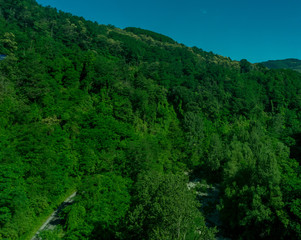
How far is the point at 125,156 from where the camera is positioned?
26953 millimetres

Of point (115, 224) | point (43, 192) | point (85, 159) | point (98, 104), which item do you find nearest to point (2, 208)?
point (43, 192)

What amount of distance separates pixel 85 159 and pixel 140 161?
281 inches

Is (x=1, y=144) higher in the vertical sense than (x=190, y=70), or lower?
lower

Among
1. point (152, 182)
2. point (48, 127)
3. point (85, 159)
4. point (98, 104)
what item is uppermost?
point (98, 104)

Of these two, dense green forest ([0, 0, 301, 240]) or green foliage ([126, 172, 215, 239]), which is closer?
green foliage ([126, 172, 215, 239])

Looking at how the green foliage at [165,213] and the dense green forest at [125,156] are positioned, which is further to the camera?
the dense green forest at [125,156]

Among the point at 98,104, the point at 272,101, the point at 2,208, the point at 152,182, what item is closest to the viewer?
the point at 152,182

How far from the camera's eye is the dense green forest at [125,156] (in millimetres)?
16359

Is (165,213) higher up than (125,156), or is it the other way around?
(125,156)

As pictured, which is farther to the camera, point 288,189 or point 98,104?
point 98,104

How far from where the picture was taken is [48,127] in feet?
88.1

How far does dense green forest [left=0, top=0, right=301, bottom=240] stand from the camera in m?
16.4

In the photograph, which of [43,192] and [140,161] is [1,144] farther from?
[140,161]

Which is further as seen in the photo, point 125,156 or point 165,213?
point 125,156
